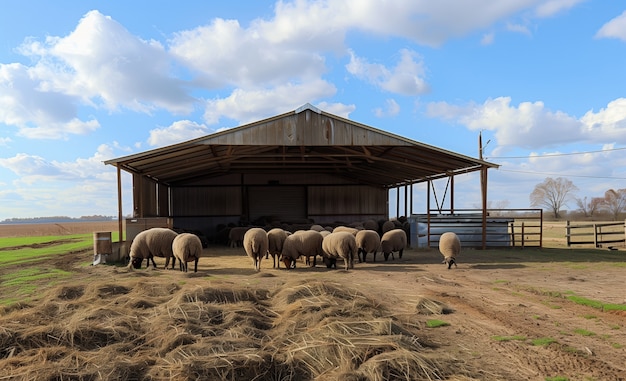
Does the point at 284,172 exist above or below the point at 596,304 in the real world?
above

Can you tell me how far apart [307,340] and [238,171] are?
28.3 meters

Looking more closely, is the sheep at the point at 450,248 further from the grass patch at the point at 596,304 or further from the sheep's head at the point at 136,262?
the sheep's head at the point at 136,262

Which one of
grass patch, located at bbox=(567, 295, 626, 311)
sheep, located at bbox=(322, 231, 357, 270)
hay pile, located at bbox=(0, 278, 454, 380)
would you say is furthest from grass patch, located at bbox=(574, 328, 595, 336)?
sheep, located at bbox=(322, 231, 357, 270)

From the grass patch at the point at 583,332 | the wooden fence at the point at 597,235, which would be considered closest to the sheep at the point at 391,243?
the grass patch at the point at 583,332

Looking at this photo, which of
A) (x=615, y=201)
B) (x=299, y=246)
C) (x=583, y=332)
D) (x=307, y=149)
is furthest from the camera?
(x=615, y=201)

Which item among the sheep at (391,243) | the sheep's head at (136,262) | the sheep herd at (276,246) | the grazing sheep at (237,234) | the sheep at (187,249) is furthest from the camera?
the grazing sheep at (237,234)

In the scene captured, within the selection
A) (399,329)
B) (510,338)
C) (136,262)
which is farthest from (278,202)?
(510,338)

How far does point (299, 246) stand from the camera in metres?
14.8

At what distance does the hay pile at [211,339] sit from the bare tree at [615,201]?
70257mm

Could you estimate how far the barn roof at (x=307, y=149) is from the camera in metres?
18.1

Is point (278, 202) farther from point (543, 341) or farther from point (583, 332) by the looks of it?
point (543, 341)

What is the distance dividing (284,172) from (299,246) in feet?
63.3

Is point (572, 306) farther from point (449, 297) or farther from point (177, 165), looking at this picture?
point (177, 165)

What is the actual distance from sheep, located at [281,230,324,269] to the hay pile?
6860 mm
